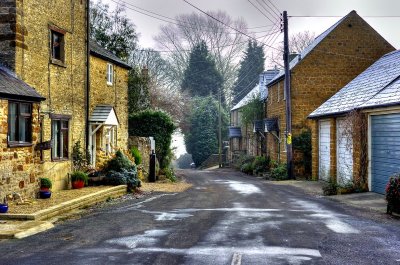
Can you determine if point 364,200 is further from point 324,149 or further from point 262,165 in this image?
point 262,165

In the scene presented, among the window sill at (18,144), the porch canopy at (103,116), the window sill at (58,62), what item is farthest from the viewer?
the porch canopy at (103,116)

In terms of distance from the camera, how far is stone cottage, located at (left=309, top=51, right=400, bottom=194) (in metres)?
16.6

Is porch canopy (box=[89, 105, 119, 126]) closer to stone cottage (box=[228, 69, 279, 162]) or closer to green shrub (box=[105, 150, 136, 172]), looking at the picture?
green shrub (box=[105, 150, 136, 172])

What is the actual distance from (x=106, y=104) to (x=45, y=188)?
789 cm

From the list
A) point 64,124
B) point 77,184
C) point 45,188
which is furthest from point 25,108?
point 77,184

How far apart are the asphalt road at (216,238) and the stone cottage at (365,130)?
13.9 ft

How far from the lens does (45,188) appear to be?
613 inches

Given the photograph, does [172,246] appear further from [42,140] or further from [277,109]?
[277,109]

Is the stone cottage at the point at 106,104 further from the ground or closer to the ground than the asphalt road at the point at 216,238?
further from the ground

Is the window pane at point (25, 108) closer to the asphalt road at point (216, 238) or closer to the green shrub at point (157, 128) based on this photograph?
the asphalt road at point (216, 238)

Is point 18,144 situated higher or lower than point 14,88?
lower

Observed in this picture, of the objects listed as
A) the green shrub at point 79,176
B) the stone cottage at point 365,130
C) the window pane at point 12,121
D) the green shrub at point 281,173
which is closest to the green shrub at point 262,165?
the green shrub at point 281,173

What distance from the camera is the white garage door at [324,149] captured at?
23.8 m

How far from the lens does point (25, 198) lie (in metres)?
14.4
